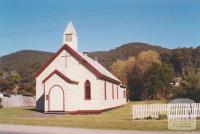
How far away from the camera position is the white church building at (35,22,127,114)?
33.5 metres

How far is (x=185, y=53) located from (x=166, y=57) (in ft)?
42.0

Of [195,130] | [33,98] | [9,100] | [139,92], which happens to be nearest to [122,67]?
[139,92]

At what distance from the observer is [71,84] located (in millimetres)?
33781

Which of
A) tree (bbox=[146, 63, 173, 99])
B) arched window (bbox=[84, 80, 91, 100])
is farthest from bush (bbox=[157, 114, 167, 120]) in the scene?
tree (bbox=[146, 63, 173, 99])

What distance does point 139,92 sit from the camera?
7656 centimetres

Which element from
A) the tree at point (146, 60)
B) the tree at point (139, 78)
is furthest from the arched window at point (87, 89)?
the tree at point (146, 60)

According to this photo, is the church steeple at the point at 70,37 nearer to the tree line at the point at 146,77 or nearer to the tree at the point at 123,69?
the tree line at the point at 146,77

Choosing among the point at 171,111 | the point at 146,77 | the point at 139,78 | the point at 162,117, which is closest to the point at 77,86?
the point at 162,117

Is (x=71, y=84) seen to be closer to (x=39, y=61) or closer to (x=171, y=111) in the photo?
(x=171, y=111)

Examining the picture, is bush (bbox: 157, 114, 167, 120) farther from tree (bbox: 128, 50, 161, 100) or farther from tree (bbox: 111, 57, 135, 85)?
tree (bbox: 111, 57, 135, 85)

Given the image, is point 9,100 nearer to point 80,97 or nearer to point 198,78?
point 80,97

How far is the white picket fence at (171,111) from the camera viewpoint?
24359 mm

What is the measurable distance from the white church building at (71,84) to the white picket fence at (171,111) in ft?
32.0

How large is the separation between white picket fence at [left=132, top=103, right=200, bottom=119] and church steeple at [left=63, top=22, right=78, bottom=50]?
46.4 feet
